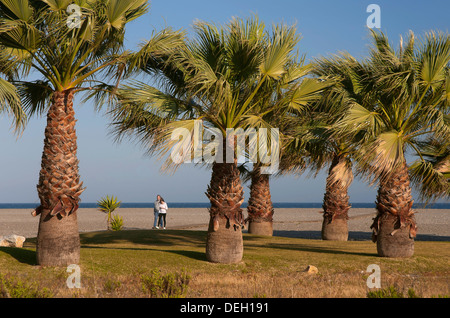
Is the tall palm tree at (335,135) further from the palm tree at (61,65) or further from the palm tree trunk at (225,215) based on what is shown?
the palm tree at (61,65)

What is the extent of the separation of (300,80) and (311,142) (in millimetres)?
3375

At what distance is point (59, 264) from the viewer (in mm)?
12703

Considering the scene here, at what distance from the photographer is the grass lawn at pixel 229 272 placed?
385 inches

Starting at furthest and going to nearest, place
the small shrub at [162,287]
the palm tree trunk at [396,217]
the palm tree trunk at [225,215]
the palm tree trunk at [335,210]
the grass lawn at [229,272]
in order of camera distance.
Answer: the palm tree trunk at [335,210]
the palm tree trunk at [396,217]
the palm tree trunk at [225,215]
the grass lawn at [229,272]
the small shrub at [162,287]

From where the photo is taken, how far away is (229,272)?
13336mm

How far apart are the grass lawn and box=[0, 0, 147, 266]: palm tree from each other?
1028 mm

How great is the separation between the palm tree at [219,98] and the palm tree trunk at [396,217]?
15.6ft

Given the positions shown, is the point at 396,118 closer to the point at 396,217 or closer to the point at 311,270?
the point at 396,217

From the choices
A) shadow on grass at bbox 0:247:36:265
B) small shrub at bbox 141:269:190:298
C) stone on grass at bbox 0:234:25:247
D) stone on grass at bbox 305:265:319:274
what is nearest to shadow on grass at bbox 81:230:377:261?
stone on grass at bbox 0:234:25:247

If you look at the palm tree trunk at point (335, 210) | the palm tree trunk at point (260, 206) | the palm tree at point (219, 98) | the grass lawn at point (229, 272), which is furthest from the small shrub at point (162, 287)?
the palm tree trunk at point (335, 210)

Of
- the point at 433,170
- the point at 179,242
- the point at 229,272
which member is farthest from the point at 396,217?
the point at 179,242

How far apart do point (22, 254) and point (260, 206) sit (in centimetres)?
1077

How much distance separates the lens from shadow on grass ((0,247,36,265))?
528 inches

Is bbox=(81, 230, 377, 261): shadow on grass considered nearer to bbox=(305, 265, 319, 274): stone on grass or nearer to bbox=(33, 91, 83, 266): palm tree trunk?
bbox=(305, 265, 319, 274): stone on grass
